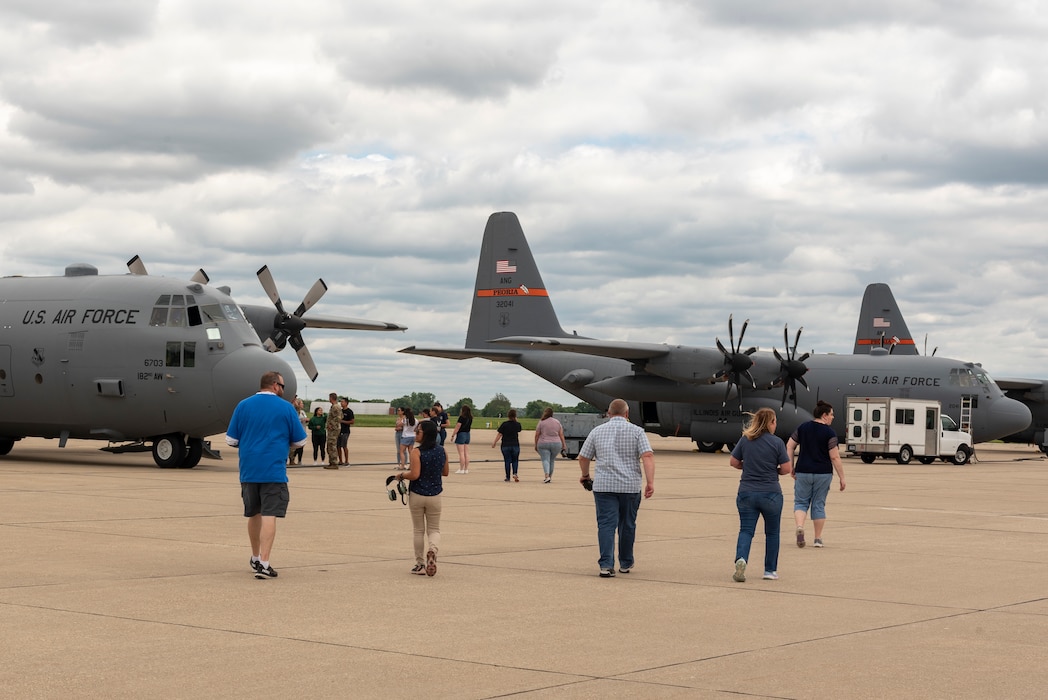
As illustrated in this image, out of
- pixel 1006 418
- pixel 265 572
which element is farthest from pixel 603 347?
pixel 265 572

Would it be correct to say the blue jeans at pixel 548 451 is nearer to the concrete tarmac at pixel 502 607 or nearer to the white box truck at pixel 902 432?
the concrete tarmac at pixel 502 607

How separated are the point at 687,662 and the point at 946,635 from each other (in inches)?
90.1

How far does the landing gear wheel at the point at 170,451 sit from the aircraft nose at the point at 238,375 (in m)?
1.86

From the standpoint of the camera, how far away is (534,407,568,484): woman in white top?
26.0 m

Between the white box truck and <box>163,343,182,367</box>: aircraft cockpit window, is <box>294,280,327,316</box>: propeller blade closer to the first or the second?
<box>163,343,182,367</box>: aircraft cockpit window

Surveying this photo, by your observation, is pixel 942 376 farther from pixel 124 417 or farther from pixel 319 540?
pixel 319 540

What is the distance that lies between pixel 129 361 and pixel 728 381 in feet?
72.7

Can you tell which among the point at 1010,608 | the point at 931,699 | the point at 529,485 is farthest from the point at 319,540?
the point at 529,485

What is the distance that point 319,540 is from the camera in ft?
46.3

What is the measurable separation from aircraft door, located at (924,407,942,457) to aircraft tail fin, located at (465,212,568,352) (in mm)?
16222

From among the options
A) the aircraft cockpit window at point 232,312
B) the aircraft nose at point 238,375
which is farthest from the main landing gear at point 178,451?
the aircraft cockpit window at point 232,312

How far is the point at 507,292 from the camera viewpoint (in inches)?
1984

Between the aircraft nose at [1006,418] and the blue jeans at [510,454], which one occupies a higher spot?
the aircraft nose at [1006,418]

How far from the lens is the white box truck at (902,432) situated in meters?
38.8
